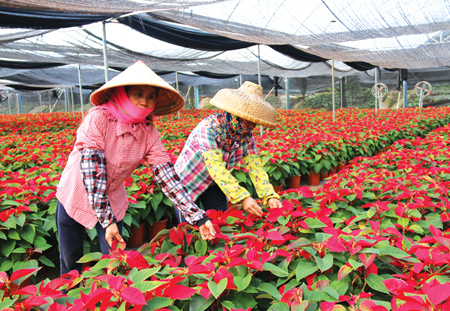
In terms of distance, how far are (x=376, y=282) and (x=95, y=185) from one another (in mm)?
1134

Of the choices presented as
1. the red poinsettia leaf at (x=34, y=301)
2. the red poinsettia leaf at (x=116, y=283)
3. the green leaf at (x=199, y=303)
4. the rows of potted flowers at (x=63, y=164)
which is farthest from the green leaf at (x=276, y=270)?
the rows of potted flowers at (x=63, y=164)

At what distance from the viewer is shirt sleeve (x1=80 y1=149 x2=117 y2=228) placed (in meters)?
1.46

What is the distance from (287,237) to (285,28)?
170 inches

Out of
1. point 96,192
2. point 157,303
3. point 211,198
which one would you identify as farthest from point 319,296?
point 211,198

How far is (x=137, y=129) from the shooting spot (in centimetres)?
166

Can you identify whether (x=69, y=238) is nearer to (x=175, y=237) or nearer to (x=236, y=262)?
(x=175, y=237)

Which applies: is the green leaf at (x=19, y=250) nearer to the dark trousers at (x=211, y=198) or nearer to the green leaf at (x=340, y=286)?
the dark trousers at (x=211, y=198)

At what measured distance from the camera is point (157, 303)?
39.8 inches

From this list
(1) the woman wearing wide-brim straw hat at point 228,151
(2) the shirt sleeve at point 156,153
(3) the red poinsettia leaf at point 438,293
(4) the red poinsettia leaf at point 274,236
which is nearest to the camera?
A: (3) the red poinsettia leaf at point 438,293

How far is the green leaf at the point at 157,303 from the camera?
1.00m

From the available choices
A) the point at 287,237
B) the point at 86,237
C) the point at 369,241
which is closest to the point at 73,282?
the point at 287,237

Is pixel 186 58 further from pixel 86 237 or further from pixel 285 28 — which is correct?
pixel 86 237

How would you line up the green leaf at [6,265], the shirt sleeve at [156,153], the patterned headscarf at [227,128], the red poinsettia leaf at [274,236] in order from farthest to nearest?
the green leaf at [6,265] → the patterned headscarf at [227,128] → the shirt sleeve at [156,153] → the red poinsettia leaf at [274,236]

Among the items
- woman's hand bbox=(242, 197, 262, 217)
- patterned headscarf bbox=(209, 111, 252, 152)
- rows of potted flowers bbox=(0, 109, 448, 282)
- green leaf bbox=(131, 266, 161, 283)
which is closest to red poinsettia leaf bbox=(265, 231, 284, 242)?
woman's hand bbox=(242, 197, 262, 217)
